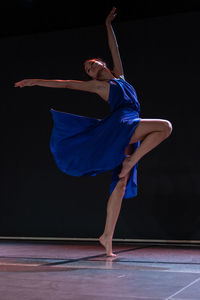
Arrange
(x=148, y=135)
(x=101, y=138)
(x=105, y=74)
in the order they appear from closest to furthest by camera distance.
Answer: (x=148, y=135)
(x=101, y=138)
(x=105, y=74)

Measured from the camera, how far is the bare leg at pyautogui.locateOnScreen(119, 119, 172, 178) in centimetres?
263

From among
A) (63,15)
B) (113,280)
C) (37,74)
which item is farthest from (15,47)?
(113,280)

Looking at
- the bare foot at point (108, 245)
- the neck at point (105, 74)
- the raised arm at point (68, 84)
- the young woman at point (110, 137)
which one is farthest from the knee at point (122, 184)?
the neck at point (105, 74)

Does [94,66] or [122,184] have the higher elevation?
[94,66]

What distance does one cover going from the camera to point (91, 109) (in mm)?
4621

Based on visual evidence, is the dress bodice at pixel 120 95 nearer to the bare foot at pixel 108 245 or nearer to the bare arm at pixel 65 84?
the bare arm at pixel 65 84

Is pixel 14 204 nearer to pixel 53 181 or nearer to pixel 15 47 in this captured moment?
pixel 53 181

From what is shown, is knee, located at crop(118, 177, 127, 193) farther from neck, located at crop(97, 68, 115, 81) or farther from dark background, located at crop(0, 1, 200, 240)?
dark background, located at crop(0, 1, 200, 240)

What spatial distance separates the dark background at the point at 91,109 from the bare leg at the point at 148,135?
160cm

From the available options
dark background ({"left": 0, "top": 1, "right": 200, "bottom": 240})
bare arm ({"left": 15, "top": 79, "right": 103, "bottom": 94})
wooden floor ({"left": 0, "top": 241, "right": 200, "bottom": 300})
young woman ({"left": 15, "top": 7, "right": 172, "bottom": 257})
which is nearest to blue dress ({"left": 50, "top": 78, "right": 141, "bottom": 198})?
young woman ({"left": 15, "top": 7, "right": 172, "bottom": 257})

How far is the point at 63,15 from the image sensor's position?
464 centimetres

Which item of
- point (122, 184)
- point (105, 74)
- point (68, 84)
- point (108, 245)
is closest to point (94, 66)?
point (105, 74)

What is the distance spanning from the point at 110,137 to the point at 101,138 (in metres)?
0.06

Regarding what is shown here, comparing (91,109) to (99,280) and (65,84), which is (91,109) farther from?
(99,280)
